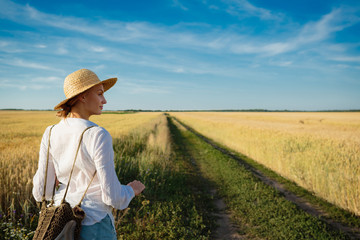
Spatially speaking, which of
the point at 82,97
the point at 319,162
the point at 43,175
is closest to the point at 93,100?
the point at 82,97

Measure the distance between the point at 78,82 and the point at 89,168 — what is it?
0.64 meters

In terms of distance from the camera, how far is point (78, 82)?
1.76 metres

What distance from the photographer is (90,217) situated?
165 cm

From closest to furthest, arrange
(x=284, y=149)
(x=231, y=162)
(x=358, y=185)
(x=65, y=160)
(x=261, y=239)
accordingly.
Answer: (x=65, y=160) → (x=261, y=239) → (x=358, y=185) → (x=284, y=149) → (x=231, y=162)

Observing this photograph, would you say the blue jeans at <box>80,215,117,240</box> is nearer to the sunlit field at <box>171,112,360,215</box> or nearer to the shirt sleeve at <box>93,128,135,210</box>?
the shirt sleeve at <box>93,128,135,210</box>

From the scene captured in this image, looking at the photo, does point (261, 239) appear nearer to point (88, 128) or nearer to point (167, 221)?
point (167, 221)

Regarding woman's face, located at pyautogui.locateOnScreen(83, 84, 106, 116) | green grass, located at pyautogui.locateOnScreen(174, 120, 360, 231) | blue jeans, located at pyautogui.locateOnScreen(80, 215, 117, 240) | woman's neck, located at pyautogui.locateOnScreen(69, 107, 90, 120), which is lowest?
green grass, located at pyautogui.locateOnScreen(174, 120, 360, 231)

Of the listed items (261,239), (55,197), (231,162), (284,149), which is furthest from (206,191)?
(55,197)

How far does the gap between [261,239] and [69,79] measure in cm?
486

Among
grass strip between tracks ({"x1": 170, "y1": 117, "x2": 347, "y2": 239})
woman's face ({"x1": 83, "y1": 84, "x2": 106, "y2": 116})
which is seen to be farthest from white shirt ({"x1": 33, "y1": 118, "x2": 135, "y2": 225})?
grass strip between tracks ({"x1": 170, "y1": 117, "x2": 347, "y2": 239})

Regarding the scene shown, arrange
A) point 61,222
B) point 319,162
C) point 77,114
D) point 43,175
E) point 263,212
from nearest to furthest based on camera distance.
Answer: point 61,222 < point 77,114 < point 43,175 < point 263,212 < point 319,162

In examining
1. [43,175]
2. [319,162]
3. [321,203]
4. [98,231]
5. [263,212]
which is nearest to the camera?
[98,231]

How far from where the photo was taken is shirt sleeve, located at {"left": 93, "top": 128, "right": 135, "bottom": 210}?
5.08ft

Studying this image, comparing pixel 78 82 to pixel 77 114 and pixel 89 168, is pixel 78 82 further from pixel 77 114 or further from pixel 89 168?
pixel 89 168
